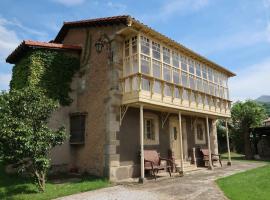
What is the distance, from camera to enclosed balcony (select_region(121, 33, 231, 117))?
11031 millimetres

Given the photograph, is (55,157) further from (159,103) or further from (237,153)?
(237,153)

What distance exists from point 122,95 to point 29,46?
5.17 m

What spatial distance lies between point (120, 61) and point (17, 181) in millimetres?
6585

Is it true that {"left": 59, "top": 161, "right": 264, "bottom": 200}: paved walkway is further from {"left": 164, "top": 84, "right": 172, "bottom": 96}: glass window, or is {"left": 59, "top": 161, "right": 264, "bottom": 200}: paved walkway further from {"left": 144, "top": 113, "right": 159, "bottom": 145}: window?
{"left": 164, "top": 84, "right": 172, "bottom": 96}: glass window

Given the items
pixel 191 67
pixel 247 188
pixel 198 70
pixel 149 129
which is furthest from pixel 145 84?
pixel 247 188

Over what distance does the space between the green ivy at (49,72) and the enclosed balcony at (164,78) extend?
3334 mm

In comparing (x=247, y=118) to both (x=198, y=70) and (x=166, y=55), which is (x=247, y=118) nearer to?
(x=198, y=70)

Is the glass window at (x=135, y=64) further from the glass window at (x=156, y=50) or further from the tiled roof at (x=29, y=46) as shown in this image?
the tiled roof at (x=29, y=46)

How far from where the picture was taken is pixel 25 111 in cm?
873

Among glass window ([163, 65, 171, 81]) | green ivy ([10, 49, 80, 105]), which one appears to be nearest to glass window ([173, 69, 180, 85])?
glass window ([163, 65, 171, 81])

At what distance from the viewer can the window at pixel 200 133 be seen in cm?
1685

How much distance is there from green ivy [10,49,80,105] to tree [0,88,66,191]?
3.29 meters

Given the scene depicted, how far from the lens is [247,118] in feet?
76.9

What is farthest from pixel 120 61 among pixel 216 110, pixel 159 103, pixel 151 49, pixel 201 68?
pixel 216 110
